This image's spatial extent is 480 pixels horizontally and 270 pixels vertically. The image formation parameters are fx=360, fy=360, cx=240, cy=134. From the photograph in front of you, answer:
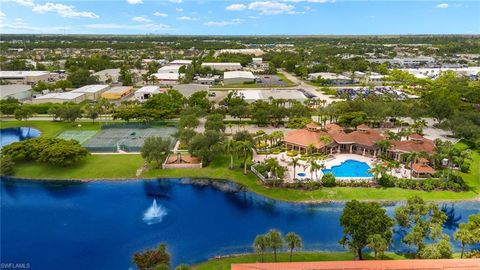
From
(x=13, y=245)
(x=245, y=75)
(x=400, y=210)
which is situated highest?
(x=245, y=75)

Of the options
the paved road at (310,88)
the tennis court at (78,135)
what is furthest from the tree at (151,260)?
the paved road at (310,88)

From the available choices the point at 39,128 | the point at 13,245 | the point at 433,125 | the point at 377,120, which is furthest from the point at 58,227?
the point at 433,125


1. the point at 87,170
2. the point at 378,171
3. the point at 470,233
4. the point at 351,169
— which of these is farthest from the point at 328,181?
the point at 87,170

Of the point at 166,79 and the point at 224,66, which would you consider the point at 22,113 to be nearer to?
the point at 166,79

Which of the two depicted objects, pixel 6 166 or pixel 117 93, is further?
pixel 117 93

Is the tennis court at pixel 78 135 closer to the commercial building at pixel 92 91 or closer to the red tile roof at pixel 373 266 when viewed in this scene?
the commercial building at pixel 92 91

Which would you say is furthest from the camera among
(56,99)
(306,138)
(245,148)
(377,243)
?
(56,99)

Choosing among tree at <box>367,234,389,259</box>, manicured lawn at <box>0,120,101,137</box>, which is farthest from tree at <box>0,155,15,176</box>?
tree at <box>367,234,389,259</box>

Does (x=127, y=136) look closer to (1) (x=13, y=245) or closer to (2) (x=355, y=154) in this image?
(1) (x=13, y=245)
